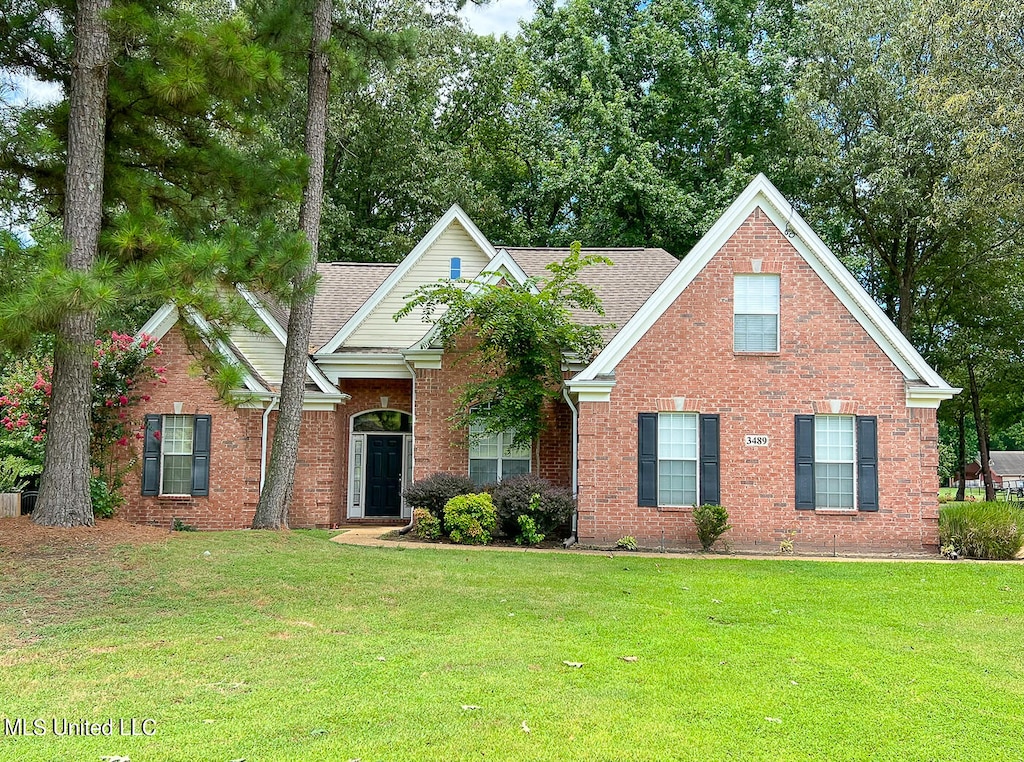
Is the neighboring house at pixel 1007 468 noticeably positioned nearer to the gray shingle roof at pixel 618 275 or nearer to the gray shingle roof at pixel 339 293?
the gray shingle roof at pixel 618 275

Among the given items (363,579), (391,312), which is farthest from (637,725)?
(391,312)

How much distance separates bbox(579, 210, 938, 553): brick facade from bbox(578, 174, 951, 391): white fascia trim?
0.14 metres

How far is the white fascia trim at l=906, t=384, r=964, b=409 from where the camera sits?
14.0m

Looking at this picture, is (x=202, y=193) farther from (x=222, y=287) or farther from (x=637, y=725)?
(x=637, y=725)

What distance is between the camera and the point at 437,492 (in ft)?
50.1

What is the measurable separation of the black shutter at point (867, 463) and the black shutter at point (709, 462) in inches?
97.7

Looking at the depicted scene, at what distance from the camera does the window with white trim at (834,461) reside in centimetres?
1431

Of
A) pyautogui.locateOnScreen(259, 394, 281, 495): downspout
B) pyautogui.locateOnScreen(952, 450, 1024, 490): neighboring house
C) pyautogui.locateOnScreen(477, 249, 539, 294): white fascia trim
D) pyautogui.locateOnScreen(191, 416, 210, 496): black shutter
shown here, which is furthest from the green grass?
pyautogui.locateOnScreen(952, 450, 1024, 490): neighboring house

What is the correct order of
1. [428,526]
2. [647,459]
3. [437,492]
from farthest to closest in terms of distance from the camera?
[437,492] → [428,526] → [647,459]

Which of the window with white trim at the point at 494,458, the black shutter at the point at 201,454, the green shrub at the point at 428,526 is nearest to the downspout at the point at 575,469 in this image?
the window with white trim at the point at 494,458

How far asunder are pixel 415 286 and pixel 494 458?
186 inches

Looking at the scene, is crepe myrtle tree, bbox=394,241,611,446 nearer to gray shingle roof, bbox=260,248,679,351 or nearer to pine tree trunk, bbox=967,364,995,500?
gray shingle roof, bbox=260,248,679,351

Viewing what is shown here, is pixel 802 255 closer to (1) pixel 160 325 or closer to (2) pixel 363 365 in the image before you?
(2) pixel 363 365

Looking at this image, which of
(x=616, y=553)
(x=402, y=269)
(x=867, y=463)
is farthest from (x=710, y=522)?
(x=402, y=269)
